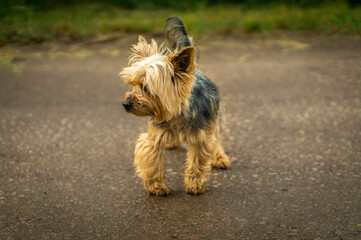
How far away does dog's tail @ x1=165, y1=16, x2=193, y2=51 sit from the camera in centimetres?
434

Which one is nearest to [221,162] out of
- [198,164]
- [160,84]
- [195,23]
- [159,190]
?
[198,164]

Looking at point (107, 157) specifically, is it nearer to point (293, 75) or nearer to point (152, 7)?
point (293, 75)

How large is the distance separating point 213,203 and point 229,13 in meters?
6.87

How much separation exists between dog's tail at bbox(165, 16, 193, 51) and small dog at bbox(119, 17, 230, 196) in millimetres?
444

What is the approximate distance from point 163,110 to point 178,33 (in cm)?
117

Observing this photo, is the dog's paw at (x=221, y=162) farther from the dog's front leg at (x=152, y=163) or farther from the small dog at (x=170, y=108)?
the dog's front leg at (x=152, y=163)

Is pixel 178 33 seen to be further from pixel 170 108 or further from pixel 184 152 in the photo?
pixel 184 152

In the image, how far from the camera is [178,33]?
4.39 metres

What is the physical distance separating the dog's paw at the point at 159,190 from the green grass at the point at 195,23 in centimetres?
533

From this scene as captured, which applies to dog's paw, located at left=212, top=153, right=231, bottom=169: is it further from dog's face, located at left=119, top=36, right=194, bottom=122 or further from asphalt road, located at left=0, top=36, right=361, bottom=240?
dog's face, located at left=119, top=36, right=194, bottom=122

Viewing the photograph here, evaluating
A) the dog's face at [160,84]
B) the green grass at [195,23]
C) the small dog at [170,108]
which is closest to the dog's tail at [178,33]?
the small dog at [170,108]

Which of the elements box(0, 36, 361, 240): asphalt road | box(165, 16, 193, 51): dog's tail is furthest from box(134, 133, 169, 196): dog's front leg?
box(165, 16, 193, 51): dog's tail

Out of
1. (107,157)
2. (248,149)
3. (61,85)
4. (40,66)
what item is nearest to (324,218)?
(248,149)

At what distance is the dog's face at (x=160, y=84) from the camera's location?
3.43m
